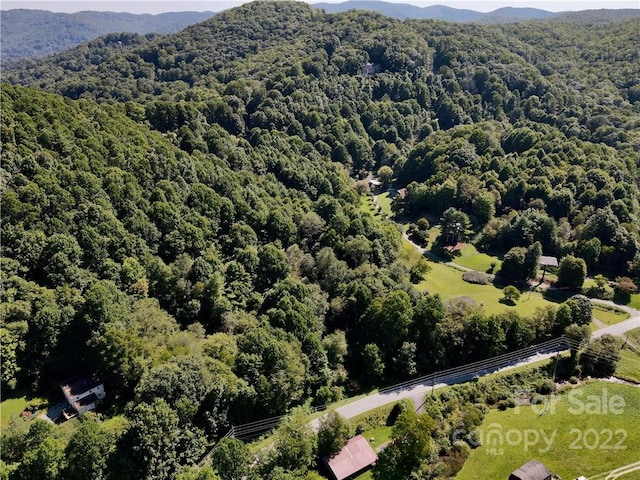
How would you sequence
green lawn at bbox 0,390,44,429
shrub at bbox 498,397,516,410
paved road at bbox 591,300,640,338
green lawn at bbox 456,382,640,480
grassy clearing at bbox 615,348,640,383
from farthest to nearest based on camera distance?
paved road at bbox 591,300,640,338 → grassy clearing at bbox 615,348,640,383 → shrub at bbox 498,397,516,410 → green lawn at bbox 0,390,44,429 → green lawn at bbox 456,382,640,480

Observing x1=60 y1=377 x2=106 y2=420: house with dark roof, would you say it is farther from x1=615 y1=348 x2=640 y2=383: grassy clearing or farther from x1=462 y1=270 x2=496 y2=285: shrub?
x1=615 y1=348 x2=640 y2=383: grassy clearing

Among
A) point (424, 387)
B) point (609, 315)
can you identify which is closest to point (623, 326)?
point (609, 315)

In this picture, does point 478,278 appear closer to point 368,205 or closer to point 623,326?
point 623,326

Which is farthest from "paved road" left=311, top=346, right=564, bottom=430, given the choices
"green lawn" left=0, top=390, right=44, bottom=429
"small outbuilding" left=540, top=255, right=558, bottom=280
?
"green lawn" left=0, top=390, right=44, bottom=429

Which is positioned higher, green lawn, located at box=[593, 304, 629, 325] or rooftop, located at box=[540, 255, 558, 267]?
rooftop, located at box=[540, 255, 558, 267]

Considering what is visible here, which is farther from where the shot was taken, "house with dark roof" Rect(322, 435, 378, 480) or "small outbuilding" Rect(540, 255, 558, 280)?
"small outbuilding" Rect(540, 255, 558, 280)

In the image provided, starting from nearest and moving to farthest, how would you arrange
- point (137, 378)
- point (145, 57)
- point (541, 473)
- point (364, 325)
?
point (541, 473)
point (137, 378)
point (364, 325)
point (145, 57)

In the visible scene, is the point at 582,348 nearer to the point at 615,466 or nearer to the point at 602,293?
the point at 615,466

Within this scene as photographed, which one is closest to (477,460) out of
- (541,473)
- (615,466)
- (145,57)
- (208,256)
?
(541,473)
